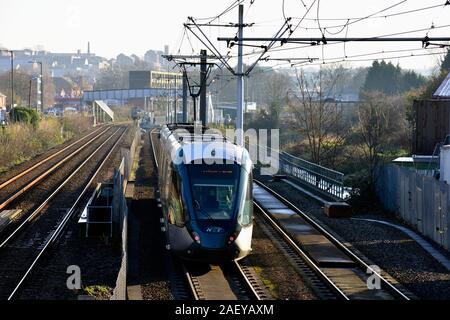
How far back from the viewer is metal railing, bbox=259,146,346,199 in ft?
92.9

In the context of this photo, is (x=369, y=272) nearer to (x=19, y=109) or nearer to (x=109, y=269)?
(x=109, y=269)

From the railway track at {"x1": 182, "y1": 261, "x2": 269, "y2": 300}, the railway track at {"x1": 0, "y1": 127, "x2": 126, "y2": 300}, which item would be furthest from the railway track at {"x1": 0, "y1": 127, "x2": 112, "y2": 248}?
the railway track at {"x1": 182, "y1": 261, "x2": 269, "y2": 300}

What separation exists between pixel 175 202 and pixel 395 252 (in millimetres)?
5754

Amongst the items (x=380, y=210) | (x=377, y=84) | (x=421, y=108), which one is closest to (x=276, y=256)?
(x=380, y=210)

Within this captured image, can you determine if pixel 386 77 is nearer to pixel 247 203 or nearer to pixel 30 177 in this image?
pixel 30 177

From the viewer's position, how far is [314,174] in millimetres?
32844

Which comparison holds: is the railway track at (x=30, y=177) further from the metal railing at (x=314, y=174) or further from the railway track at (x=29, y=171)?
the metal railing at (x=314, y=174)

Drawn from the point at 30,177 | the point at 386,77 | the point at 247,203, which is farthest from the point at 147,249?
the point at 386,77

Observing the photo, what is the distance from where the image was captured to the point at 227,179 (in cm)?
1611

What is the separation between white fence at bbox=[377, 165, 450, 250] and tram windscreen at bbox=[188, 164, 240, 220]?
599 centimetres

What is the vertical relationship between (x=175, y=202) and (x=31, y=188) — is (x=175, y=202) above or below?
above

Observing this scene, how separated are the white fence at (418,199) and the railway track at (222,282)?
→ 19.2 ft

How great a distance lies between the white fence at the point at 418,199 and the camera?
1898 centimetres

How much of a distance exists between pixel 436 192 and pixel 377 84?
73500mm
